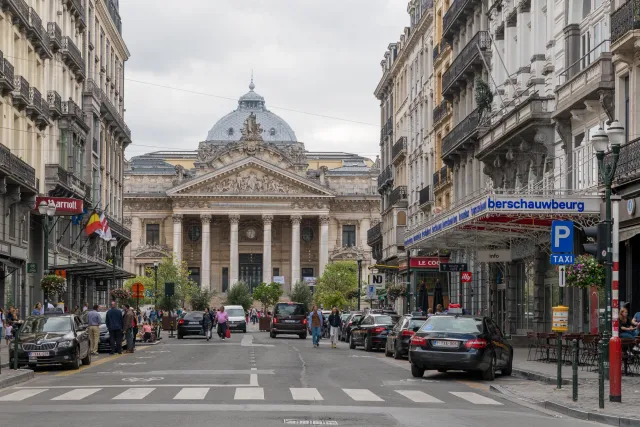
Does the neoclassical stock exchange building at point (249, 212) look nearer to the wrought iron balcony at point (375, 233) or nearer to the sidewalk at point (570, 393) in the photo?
the wrought iron balcony at point (375, 233)

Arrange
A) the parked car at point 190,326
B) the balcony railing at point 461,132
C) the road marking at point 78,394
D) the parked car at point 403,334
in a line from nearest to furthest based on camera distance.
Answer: the road marking at point 78,394 < the parked car at point 403,334 < the balcony railing at point 461,132 < the parked car at point 190,326

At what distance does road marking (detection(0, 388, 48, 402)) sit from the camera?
800 inches

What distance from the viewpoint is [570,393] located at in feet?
69.9

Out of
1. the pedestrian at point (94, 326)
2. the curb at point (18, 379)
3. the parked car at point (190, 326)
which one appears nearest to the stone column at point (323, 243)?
the parked car at point (190, 326)

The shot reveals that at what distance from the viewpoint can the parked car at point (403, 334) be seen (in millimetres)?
34781

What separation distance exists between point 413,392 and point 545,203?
11339mm

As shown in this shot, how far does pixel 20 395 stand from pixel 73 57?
39.0 m

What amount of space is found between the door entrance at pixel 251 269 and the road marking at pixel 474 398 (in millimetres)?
107352

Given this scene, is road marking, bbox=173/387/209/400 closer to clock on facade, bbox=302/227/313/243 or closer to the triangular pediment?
the triangular pediment

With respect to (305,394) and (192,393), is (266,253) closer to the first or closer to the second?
(192,393)

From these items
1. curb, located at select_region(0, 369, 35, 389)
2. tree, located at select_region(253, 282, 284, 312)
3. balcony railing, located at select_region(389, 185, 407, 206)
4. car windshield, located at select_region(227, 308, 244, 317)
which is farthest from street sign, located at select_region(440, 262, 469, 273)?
tree, located at select_region(253, 282, 284, 312)

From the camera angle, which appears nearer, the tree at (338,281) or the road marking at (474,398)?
the road marking at (474,398)

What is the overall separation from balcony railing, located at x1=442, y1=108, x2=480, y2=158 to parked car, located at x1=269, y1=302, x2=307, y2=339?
41.1ft

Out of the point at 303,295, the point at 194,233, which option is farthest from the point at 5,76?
the point at 194,233
